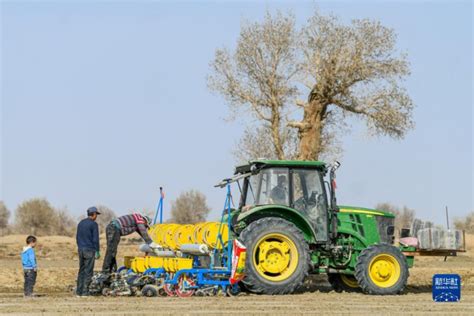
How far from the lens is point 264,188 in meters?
19.9

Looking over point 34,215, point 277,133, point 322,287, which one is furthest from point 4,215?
point 322,287

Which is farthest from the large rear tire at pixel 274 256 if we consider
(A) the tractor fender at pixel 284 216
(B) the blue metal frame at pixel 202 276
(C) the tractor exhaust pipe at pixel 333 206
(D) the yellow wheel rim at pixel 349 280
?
(D) the yellow wheel rim at pixel 349 280

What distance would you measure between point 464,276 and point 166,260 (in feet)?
34.5

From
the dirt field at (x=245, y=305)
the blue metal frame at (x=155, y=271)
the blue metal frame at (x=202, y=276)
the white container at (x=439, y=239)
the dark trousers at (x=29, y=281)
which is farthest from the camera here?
the white container at (x=439, y=239)

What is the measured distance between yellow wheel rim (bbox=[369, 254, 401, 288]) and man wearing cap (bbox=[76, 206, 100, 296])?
5.31 metres

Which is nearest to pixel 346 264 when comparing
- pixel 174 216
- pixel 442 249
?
pixel 442 249

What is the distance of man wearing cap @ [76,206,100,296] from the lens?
18.8m

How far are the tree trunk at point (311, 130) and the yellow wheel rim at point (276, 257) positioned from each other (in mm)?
14902

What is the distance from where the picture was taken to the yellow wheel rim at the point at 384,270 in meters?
19.6

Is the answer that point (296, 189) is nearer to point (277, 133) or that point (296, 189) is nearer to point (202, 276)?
point (202, 276)

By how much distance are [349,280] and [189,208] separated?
7915cm

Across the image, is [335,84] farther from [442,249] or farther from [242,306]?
[242,306]

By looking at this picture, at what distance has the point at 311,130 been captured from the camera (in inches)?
1345
